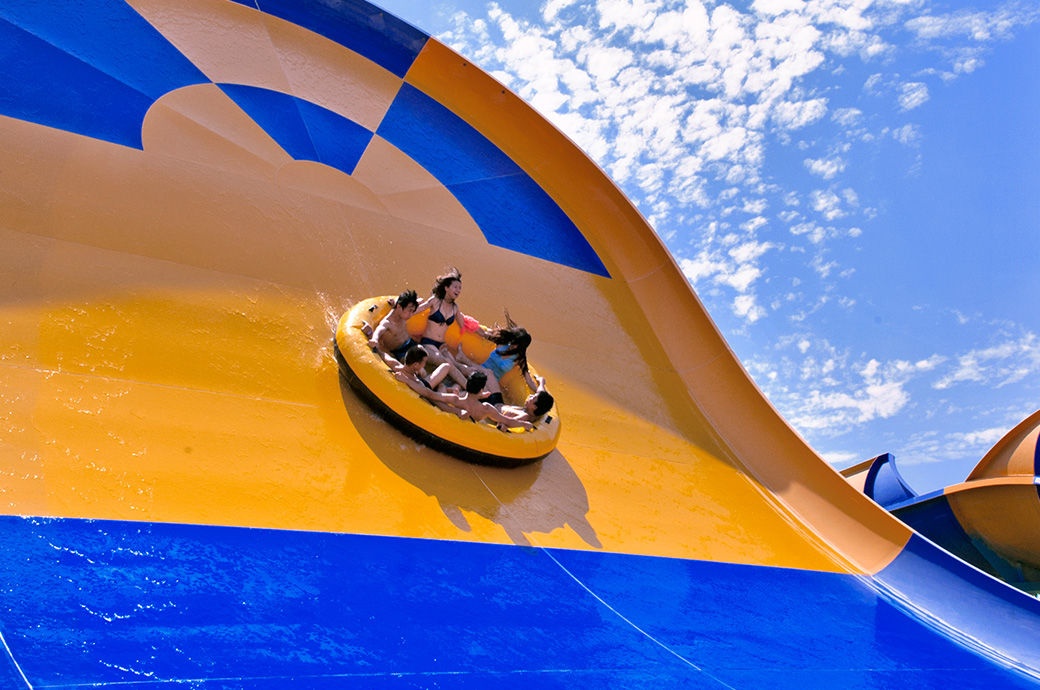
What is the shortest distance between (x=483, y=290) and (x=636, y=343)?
155 cm

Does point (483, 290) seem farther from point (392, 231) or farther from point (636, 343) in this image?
point (636, 343)

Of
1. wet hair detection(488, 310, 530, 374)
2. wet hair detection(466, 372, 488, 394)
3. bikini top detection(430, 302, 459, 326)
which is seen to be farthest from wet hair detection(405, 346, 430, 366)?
wet hair detection(488, 310, 530, 374)

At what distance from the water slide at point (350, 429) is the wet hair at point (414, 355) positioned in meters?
0.37

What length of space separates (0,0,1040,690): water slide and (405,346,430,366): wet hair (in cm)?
37

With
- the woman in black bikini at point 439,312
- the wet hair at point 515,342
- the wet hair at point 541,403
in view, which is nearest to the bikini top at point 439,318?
the woman in black bikini at point 439,312

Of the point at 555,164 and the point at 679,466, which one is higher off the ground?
the point at 555,164

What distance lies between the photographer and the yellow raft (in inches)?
178

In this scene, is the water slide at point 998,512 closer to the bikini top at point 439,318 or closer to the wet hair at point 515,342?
the wet hair at point 515,342

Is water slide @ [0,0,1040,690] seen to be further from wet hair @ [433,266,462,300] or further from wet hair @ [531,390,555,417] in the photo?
wet hair @ [433,266,462,300]

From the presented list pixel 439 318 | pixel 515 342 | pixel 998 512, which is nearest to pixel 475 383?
pixel 515 342

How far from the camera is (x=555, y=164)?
8195 mm

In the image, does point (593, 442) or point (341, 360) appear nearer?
point (341, 360)

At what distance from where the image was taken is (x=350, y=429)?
14.5 feet

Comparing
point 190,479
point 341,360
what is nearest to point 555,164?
point 341,360
